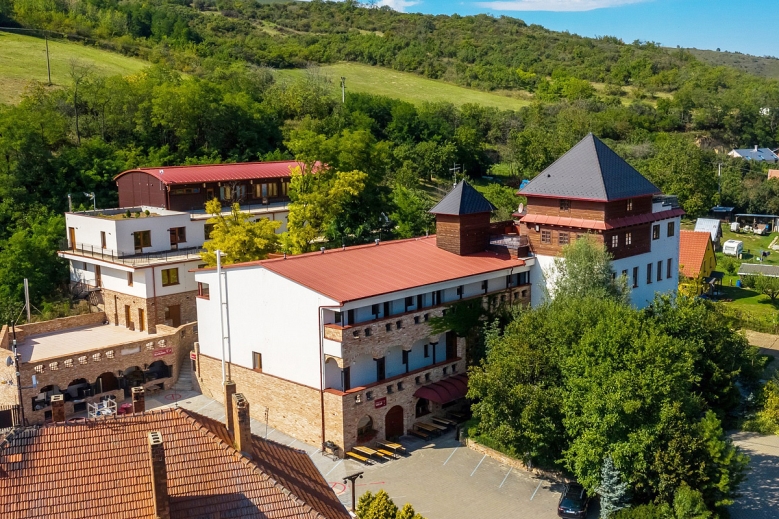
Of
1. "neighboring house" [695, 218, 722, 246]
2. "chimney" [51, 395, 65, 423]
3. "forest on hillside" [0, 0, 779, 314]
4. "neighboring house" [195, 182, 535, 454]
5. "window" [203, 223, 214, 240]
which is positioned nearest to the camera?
"chimney" [51, 395, 65, 423]

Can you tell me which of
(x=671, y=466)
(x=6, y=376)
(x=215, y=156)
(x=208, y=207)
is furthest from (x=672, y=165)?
(x=6, y=376)

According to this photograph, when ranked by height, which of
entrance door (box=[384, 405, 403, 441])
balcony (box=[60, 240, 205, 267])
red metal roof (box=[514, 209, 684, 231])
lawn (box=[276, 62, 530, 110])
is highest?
lawn (box=[276, 62, 530, 110])

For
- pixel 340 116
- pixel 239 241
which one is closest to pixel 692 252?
pixel 239 241

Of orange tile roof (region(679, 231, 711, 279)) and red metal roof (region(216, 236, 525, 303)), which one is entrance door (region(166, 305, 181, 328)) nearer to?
red metal roof (region(216, 236, 525, 303))

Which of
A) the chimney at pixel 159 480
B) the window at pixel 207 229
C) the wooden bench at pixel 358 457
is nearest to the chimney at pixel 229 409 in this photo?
the chimney at pixel 159 480

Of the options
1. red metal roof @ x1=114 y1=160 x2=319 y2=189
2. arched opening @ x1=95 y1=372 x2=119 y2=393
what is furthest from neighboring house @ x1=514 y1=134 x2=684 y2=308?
arched opening @ x1=95 y1=372 x2=119 y2=393

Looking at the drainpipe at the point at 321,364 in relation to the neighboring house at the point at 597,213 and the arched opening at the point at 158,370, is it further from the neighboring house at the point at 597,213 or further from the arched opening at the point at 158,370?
the neighboring house at the point at 597,213

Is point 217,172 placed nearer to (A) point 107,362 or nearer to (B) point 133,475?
(A) point 107,362

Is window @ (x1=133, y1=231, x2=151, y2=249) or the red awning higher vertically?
window @ (x1=133, y1=231, x2=151, y2=249)
